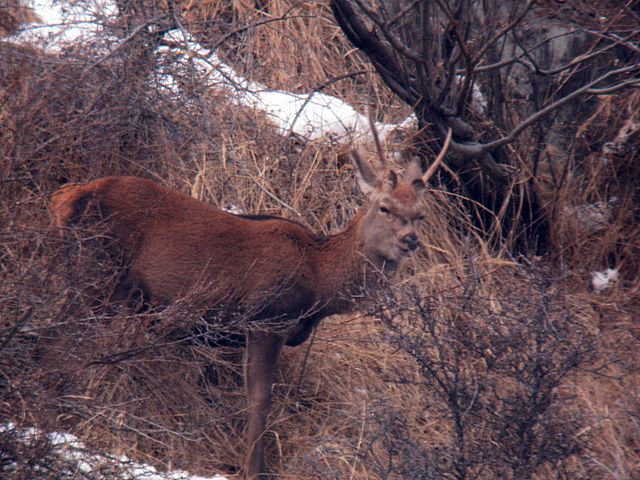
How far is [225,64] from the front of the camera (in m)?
9.19

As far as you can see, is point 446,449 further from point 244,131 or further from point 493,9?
point 244,131

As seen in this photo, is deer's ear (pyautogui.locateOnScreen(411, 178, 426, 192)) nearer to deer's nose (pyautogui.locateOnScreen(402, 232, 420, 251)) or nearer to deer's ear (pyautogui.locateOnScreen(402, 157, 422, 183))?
deer's ear (pyautogui.locateOnScreen(402, 157, 422, 183))

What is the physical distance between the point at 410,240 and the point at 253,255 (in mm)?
1044

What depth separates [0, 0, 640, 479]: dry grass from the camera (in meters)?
4.97

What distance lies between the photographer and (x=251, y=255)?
245 inches

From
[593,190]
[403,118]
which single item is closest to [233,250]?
[403,118]

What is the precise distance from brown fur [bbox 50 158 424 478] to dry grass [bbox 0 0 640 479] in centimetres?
24

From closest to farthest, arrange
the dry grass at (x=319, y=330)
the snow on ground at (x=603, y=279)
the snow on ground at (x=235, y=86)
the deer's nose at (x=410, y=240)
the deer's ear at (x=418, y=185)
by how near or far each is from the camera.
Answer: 1. the dry grass at (x=319, y=330)
2. the deer's nose at (x=410, y=240)
3. the deer's ear at (x=418, y=185)
4. the snow on ground at (x=603, y=279)
5. the snow on ground at (x=235, y=86)

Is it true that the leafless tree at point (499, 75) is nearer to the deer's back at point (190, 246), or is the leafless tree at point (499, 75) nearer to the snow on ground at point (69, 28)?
the deer's back at point (190, 246)

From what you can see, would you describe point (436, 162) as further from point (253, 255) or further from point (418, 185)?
point (253, 255)

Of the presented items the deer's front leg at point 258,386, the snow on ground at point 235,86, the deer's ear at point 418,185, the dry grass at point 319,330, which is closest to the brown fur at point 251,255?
the deer's front leg at point 258,386

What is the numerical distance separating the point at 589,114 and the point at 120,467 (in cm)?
566

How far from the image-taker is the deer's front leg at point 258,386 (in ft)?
19.9

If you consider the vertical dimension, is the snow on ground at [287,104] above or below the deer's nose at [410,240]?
above
